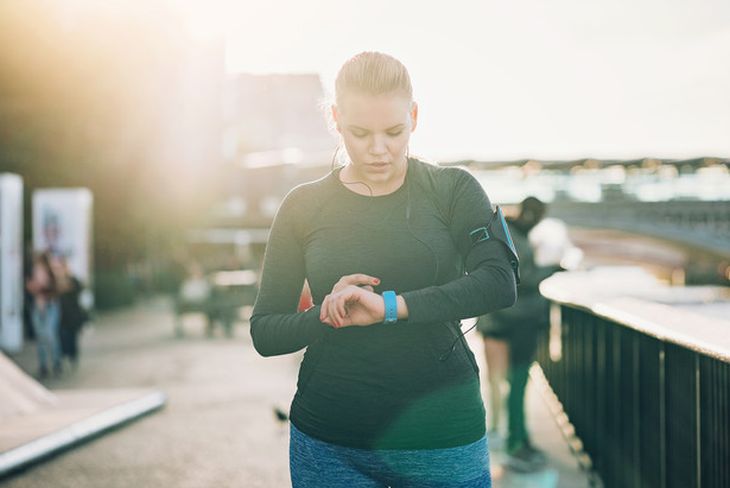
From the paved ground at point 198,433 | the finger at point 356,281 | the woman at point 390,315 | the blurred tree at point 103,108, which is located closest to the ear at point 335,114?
the woman at point 390,315

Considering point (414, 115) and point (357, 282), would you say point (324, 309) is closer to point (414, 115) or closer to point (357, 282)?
→ point (357, 282)

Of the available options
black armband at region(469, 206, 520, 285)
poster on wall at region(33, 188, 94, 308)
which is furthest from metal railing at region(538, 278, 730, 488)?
poster on wall at region(33, 188, 94, 308)

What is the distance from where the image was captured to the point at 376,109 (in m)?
1.73

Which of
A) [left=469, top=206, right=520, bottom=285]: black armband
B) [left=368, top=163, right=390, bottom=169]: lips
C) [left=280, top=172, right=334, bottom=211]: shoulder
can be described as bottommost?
[left=469, top=206, right=520, bottom=285]: black armband

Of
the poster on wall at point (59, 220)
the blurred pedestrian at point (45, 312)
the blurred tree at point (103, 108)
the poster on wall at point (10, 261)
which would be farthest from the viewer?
the blurred tree at point (103, 108)

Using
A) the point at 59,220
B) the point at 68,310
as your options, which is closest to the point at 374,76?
the point at 68,310

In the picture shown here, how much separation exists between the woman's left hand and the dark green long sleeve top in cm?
7

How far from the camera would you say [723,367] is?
9.20ft

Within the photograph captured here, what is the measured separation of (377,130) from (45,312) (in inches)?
418

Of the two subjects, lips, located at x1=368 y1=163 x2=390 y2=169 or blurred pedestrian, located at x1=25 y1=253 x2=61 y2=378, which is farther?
blurred pedestrian, located at x1=25 y1=253 x2=61 y2=378

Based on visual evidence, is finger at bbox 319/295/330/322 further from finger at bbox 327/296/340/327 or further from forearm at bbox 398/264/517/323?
forearm at bbox 398/264/517/323

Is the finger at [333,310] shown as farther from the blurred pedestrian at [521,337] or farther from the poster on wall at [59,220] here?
the poster on wall at [59,220]

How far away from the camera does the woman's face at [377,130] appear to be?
5.67 ft

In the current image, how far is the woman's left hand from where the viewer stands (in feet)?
5.37
